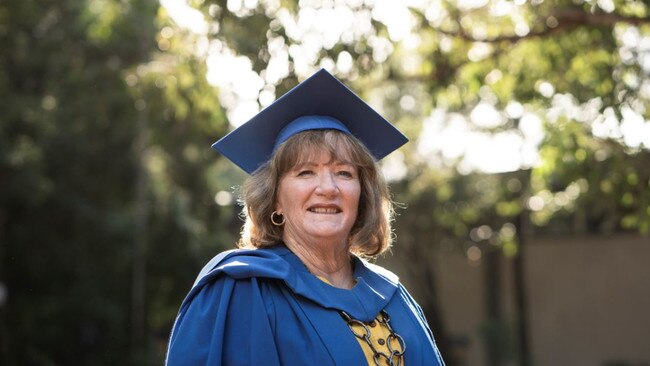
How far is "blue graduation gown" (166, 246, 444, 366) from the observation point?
275cm

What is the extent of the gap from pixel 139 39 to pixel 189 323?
13.9m

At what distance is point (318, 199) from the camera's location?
3.05 metres

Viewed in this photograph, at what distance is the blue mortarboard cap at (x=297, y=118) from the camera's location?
3.16 meters

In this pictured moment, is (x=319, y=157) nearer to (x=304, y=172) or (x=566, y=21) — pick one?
(x=304, y=172)

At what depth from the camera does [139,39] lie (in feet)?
53.0

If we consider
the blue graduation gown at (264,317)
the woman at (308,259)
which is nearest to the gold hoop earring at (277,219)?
the woman at (308,259)

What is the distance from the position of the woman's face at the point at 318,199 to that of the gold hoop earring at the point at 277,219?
0.03 meters

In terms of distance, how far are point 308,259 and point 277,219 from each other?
174mm

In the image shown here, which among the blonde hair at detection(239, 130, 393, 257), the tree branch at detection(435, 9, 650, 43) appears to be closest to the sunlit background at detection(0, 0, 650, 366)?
the tree branch at detection(435, 9, 650, 43)

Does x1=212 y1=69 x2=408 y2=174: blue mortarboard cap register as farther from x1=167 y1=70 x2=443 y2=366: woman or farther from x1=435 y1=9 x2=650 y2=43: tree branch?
x1=435 y1=9 x2=650 y2=43: tree branch

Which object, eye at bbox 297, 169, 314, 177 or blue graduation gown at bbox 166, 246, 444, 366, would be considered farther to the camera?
eye at bbox 297, 169, 314, 177

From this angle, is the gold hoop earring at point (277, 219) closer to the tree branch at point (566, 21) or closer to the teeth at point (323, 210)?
the teeth at point (323, 210)

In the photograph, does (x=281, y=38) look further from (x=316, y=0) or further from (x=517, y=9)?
(x=517, y=9)

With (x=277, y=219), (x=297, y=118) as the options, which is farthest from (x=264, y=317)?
(x=297, y=118)
